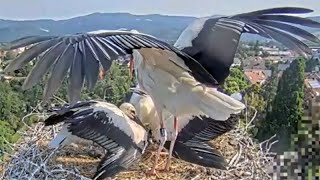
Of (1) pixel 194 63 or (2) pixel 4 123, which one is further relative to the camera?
(2) pixel 4 123

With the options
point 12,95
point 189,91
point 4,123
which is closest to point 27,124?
point 4,123

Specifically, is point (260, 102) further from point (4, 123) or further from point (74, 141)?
point (4, 123)

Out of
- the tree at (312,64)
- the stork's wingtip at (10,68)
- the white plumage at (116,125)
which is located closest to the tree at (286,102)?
the tree at (312,64)

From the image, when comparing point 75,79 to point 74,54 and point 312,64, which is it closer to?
point 74,54

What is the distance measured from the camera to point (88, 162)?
1122 millimetres

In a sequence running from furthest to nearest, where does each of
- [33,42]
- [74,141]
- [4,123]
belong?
[4,123]
[74,141]
[33,42]

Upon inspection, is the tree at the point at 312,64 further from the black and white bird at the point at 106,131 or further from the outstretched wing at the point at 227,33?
the black and white bird at the point at 106,131

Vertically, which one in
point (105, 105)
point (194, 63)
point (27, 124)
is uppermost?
point (194, 63)

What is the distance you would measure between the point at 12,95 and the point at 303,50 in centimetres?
58

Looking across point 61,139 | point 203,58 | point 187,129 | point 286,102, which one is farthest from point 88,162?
point 286,102

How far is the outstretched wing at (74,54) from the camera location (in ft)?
2.04

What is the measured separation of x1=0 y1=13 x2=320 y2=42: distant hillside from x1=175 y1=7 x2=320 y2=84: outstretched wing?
0.07 feet

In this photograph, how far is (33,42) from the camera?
0.71 meters

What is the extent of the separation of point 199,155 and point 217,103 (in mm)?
144
